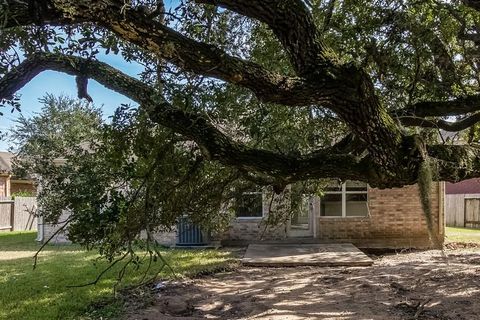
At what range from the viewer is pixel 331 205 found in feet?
49.6

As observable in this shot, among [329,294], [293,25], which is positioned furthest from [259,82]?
[329,294]

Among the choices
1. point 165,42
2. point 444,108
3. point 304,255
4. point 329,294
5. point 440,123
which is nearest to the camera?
point 165,42

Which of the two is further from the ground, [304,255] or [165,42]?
[165,42]

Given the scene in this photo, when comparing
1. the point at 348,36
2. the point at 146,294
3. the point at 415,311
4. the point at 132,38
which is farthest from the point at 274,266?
the point at 132,38

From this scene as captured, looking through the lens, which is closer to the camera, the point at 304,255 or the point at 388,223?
the point at 304,255

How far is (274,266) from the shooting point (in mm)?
10898

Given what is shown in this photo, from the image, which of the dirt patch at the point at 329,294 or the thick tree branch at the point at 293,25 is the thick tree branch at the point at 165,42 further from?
the dirt patch at the point at 329,294

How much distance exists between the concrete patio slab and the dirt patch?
328 millimetres

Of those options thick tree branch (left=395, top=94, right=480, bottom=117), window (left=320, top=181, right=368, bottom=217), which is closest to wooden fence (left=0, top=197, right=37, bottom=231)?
window (left=320, top=181, right=368, bottom=217)

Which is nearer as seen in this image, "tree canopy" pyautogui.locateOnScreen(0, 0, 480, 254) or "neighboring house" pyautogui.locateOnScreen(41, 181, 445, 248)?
"tree canopy" pyautogui.locateOnScreen(0, 0, 480, 254)

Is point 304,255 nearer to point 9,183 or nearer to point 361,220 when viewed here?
point 361,220

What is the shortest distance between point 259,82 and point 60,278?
771 centimetres

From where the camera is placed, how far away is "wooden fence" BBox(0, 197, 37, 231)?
71.6 feet

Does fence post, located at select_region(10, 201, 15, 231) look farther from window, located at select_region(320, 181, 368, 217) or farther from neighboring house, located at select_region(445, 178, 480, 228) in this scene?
neighboring house, located at select_region(445, 178, 480, 228)
